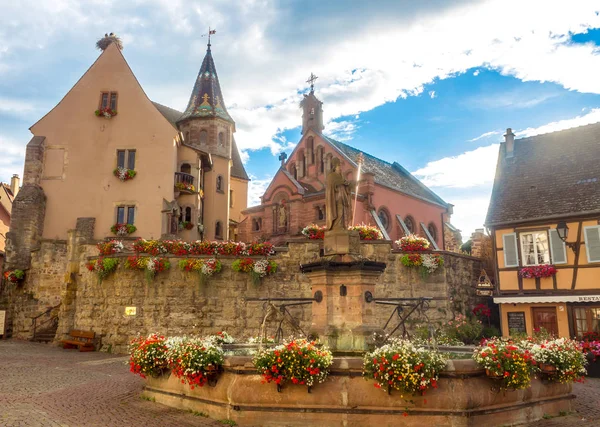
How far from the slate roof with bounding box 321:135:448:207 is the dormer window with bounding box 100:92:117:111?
54.2 ft

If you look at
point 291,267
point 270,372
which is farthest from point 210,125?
point 270,372

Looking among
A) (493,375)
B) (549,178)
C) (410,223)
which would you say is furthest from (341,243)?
(410,223)

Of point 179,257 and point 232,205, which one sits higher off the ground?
point 232,205

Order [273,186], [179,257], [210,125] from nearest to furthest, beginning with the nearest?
[179,257] < [210,125] < [273,186]

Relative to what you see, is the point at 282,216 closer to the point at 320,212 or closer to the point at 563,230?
the point at 320,212

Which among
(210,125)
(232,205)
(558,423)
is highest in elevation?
(210,125)

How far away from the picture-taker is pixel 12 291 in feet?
83.3

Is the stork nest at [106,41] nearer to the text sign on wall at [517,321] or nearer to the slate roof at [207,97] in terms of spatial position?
the slate roof at [207,97]

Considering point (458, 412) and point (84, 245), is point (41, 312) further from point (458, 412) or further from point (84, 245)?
point (458, 412)

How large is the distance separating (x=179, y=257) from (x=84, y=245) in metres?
5.27

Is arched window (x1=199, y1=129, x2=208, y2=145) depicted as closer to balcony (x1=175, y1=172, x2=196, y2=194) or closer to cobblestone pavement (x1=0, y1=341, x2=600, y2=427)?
balcony (x1=175, y1=172, x2=196, y2=194)

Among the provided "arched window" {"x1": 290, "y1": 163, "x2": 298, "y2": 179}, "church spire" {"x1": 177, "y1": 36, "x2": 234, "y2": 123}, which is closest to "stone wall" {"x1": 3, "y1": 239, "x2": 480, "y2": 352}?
"church spire" {"x1": 177, "y1": 36, "x2": 234, "y2": 123}

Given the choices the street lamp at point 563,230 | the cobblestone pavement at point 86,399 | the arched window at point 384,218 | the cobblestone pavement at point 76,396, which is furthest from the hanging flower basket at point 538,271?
the arched window at point 384,218

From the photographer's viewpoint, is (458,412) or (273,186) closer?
(458,412)
